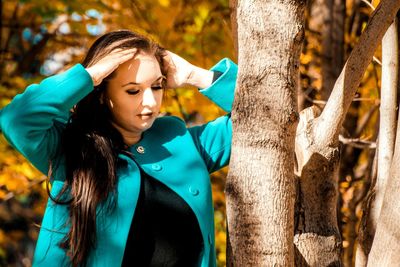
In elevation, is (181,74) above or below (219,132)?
above

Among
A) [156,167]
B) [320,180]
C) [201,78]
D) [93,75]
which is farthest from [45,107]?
[320,180]

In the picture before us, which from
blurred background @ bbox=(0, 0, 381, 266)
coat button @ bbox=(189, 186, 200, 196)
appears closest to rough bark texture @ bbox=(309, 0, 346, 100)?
blurred background @ bbox=(0, 0, 381, 266)

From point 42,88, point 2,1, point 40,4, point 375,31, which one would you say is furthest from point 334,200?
point 2,1

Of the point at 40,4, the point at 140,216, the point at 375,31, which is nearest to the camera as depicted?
the point at 375,31

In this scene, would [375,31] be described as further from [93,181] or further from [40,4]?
[40,4]

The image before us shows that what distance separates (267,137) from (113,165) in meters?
0.57

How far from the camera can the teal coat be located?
2.23 meters

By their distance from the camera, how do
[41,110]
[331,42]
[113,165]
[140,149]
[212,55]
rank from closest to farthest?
[41,110] < [113,165] < [140,149] < [331,42] < [212,55]

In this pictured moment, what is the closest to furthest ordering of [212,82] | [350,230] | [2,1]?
[212,82] < [350,230] < [2,1]

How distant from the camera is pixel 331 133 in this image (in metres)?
2.26

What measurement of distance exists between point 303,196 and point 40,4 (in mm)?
3689

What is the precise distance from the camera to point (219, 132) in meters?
2.57

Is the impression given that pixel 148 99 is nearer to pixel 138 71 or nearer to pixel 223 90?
pixel 138 71

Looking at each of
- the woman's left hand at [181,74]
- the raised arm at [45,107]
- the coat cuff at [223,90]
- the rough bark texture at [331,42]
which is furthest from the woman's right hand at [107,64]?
the rough bark texture at [331,42]
